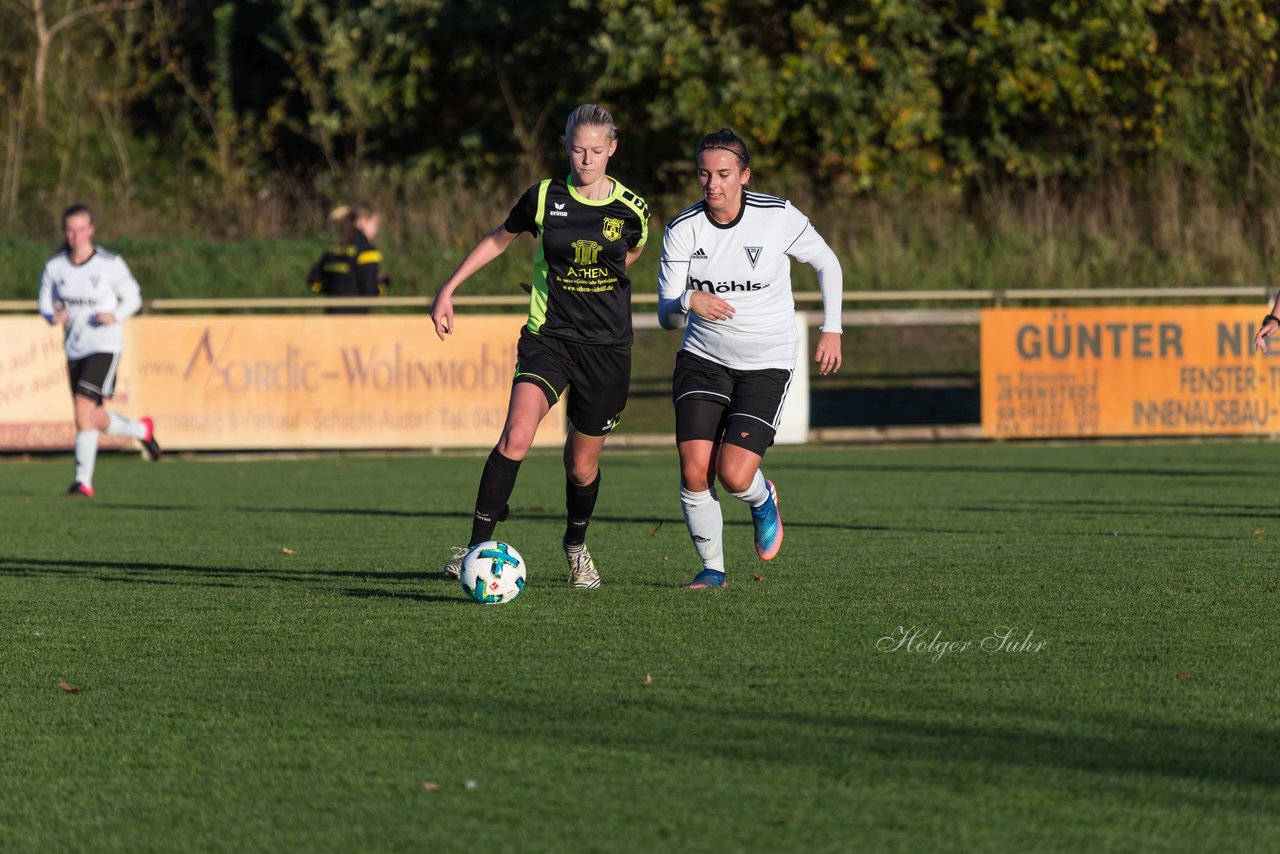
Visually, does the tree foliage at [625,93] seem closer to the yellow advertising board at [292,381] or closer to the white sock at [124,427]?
the yellow advertising board at [292,381]

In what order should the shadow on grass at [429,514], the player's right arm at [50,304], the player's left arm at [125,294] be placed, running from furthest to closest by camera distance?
the player's left arm at [125,294] → the player's right arm at [50,304] → the shadow on grass at [429,514]

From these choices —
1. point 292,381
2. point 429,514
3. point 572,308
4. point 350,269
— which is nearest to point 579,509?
point 572,308

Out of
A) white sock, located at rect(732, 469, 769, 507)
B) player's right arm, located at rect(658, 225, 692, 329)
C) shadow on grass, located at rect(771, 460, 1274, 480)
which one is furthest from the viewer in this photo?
shadow on grass, located at rect(771, 460, 1274, 480)

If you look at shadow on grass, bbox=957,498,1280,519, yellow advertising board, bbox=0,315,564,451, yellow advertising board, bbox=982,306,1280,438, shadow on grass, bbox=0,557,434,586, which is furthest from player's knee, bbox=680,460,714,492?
yellow advertising board, bbox=982,306,1280,438

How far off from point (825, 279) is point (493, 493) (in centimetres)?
163

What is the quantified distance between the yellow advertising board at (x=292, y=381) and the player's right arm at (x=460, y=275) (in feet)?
30.4

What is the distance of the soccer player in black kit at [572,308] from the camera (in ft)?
23.6

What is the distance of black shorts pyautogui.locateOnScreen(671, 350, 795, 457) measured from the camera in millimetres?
7332

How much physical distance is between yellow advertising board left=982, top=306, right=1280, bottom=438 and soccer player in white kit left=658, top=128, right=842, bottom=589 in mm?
10365

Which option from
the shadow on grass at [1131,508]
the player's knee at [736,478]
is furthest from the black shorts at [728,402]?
the shadow on grass at [1131,508]

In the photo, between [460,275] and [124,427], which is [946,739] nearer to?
[460,275]

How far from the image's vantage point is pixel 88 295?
13.1 metres

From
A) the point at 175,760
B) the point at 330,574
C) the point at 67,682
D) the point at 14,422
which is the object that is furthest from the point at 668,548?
the point at 14,422

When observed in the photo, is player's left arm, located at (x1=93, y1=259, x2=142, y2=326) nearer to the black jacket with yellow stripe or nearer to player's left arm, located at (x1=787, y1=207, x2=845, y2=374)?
the black jacket with yellow stripe
